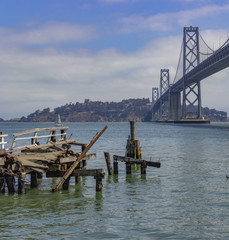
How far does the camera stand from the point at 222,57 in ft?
245

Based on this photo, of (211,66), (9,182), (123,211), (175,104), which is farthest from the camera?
(175,104)

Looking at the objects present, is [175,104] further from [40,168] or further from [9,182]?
[9,182]

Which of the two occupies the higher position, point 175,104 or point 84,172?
point 175,104

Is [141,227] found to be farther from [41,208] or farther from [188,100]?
[188,100]

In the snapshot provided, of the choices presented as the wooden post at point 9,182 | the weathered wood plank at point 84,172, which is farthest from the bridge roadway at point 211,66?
the wooden post at point 9,182

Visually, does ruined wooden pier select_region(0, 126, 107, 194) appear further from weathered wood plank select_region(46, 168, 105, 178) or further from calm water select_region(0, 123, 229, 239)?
calm water select_region(0, 123, 229, 239)

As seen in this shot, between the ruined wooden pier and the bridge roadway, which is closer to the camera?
the ruined wooden pier

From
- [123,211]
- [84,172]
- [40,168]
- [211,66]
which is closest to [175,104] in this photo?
[211,66]

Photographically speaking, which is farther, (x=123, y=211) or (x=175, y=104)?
(x=175, y=104)

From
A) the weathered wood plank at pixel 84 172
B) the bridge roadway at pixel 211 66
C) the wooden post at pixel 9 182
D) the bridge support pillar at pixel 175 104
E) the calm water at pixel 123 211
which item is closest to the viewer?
the calm water at pixel 123 211

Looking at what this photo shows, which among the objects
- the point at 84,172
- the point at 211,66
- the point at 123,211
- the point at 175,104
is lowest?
the point at 123,211

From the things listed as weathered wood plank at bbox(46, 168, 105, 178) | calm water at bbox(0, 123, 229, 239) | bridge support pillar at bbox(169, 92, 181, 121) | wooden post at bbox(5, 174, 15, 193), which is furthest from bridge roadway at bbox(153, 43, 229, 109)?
wooden post at bbox(5, 174, 15, 193)

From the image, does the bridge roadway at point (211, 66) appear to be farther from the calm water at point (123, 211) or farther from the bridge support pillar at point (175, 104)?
the calm water at point (123, 211)

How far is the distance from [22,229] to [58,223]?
0.94 m
